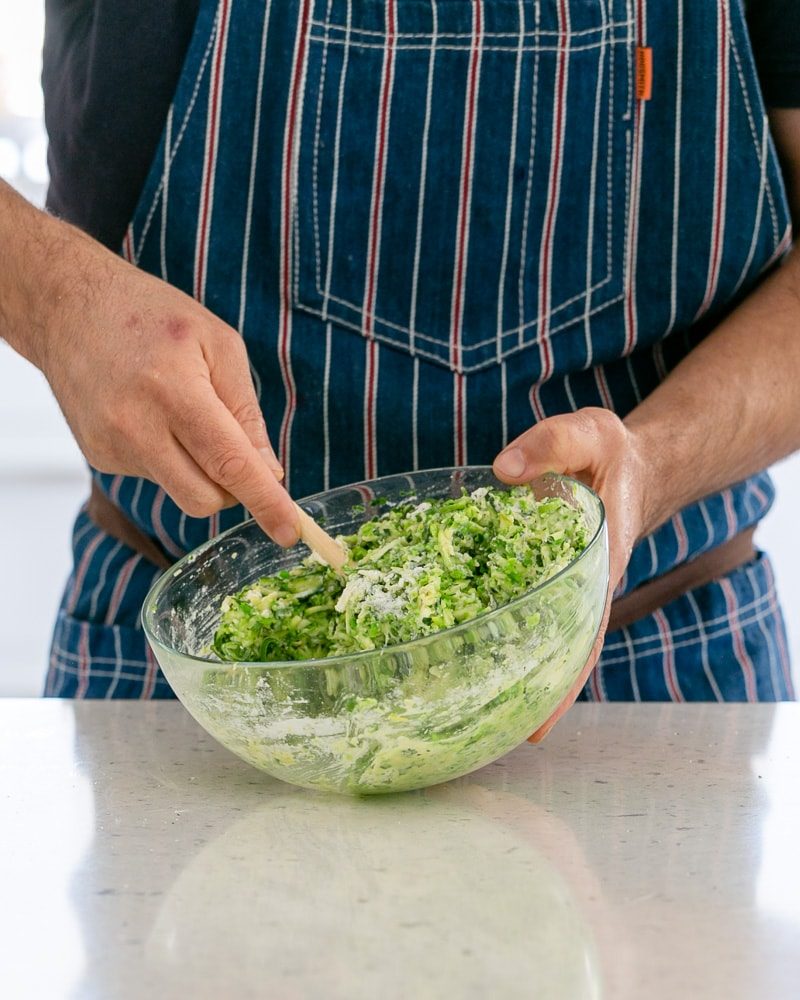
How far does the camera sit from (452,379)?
1.16 m

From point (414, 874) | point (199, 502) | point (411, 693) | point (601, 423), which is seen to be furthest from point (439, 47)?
point (414, 874)

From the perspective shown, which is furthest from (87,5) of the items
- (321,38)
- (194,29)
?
(321,38)

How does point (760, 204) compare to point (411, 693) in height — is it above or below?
above

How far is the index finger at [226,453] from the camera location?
0.86 metres

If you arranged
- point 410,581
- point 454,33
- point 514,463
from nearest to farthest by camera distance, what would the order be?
1. point 410,581
2. point 514,463
3. point 454,33

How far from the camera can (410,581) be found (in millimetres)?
831

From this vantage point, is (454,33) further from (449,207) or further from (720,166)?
(720,166)

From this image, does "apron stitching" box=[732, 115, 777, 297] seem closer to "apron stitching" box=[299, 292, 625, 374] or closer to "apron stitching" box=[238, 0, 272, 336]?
"apron stitching" box=[299, 292, 625, 374]

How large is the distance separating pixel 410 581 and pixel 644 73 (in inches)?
23.1

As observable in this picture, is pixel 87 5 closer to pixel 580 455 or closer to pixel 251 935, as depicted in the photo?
pixel 580 455

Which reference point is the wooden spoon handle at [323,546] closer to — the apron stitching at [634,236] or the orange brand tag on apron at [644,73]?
the apron stitching at [634,236]

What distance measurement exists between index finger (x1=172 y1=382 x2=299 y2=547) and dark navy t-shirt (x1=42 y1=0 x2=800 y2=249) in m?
0.38

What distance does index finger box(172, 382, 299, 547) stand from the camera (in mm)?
864

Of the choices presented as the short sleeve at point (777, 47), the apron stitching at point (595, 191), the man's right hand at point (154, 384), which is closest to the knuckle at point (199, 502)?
the man's right hand at point (154, 384)
